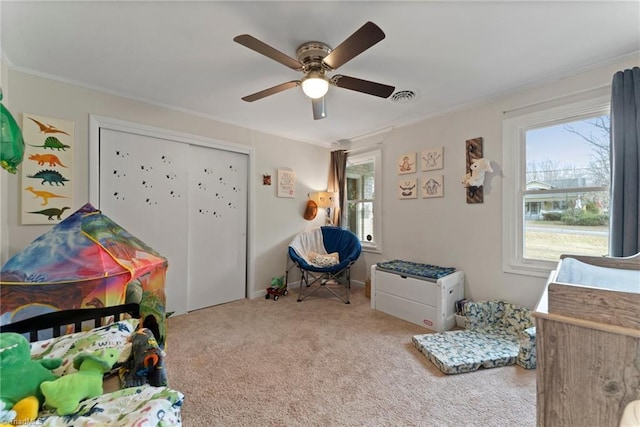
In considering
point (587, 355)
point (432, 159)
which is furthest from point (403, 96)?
point (587, 355)

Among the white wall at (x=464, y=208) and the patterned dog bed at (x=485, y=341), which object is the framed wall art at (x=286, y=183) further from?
the patterned dog bed at (x=485, y=341)

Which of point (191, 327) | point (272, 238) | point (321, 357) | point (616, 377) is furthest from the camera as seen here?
point (272, 238)

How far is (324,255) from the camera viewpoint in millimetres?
3691

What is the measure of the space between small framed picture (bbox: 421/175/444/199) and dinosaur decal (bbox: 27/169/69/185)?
360 centimetres

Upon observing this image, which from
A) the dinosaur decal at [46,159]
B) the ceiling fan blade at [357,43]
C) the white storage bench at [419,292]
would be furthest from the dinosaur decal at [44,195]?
the white storage bench at [419,292]

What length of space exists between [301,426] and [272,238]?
2.50m

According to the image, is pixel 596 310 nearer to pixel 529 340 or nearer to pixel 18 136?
pixel 529 340

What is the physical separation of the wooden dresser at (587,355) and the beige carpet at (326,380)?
802 millimetres

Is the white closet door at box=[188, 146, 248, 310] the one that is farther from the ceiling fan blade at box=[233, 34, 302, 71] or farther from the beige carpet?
the ceiling fan blade at box=[233, 34, 302, 71]

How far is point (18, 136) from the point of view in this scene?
0.84m

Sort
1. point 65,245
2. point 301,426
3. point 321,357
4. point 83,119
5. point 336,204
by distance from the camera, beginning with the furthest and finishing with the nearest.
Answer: point 336,204 < point 83,119 < point 321,357 < point 65,245 < point 301,426

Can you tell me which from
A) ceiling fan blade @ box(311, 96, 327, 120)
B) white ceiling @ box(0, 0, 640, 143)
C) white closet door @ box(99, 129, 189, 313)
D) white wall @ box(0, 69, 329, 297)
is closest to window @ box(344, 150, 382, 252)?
white wall @ box(0, 69, 329, 297)

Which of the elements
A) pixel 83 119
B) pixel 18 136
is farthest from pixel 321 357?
pixel 83 119

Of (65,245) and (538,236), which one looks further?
(538,236)
